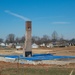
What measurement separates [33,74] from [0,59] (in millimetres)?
24655

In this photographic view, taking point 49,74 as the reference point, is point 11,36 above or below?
above

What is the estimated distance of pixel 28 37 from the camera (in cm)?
4134

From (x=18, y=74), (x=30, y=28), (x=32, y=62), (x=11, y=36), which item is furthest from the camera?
(x=11, y=36)

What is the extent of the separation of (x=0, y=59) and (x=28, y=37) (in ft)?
20.9

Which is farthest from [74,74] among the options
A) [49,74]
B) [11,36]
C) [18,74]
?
[11,36]

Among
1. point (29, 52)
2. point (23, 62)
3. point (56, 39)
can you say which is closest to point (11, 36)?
point (56, 39)

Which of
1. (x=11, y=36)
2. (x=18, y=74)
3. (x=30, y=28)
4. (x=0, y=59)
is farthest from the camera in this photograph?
(x=11, y=36)

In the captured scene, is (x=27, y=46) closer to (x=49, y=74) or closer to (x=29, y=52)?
(x=29, y=52)

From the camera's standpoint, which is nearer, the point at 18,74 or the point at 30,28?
the point at 18,74

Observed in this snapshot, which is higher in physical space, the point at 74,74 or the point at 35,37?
the point at 35,37

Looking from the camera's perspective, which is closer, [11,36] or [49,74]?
[49,74]

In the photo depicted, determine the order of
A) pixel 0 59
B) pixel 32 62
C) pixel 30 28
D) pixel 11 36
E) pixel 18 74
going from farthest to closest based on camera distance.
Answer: pixel 11 36 → pixel 30 28 → pixel 0 59 → pixel 32 62 → pixel 18 74

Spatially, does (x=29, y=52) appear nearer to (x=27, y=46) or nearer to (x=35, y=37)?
(x=27, y=46)

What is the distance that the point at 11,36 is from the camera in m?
161
